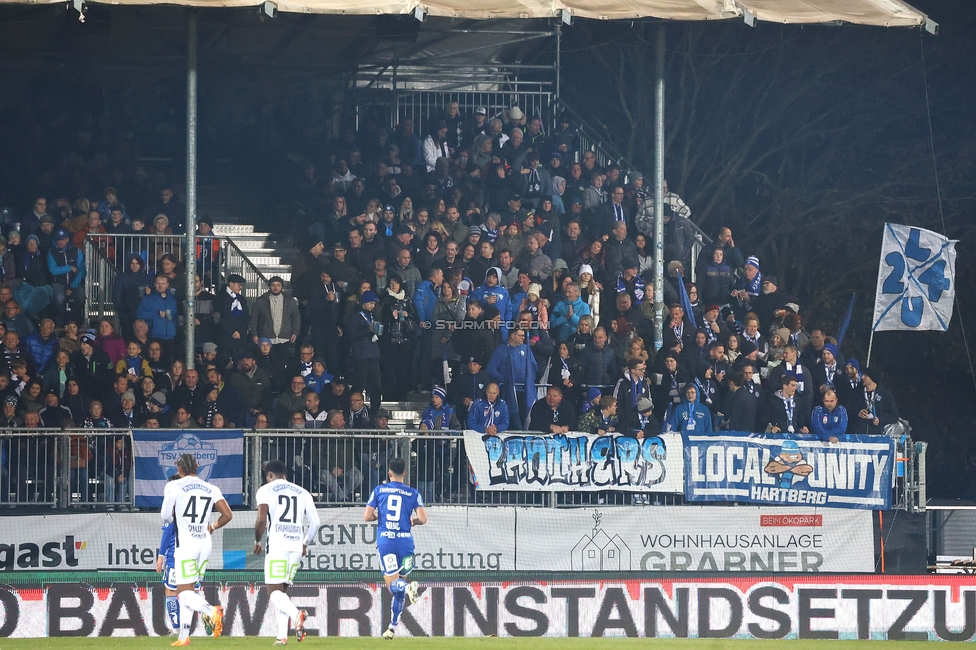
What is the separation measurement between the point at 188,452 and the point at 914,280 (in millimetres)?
10595

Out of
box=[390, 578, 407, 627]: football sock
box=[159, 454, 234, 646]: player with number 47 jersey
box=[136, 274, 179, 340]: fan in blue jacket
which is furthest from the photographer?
box=[136, 274, 179, 340]: fan in blue jacket

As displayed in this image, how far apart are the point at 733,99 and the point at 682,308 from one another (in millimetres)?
15740

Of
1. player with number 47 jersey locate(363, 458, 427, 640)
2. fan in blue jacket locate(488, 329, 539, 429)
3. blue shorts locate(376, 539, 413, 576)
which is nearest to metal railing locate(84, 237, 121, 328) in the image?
fan in blue jacket locate(488, 329, 539, 429)

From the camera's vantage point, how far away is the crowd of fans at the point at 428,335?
19047 millimetres

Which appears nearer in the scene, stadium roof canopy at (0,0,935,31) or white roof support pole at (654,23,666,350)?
stadium roof canopy at (0,0,935,31)

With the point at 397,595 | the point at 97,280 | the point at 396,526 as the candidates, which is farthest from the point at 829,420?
the point at 97,280

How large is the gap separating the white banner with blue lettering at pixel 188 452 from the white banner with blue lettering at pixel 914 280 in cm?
934

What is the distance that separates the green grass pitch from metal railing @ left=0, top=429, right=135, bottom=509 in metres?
3.04

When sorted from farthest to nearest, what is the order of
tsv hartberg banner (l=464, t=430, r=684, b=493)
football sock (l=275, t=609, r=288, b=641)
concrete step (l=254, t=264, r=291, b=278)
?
concrete step (l=254, t=264, r=291, b=278)
tsv hartberg banner (l=464, t=430, r=684, b=493)
football sock (l=275, t=609, r=288, b=641)

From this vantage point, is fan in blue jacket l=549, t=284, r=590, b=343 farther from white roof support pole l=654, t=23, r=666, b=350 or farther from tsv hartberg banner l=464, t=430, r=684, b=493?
tsv hartberg banner l=464, t=430, r=684, b=493

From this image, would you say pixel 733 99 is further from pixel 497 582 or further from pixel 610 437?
pixel 497 582

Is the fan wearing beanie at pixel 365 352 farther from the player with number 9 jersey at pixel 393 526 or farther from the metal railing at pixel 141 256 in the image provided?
the player with number 9 jersey at pixel 393 526

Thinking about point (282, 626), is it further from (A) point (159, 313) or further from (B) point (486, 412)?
(A) point (159, 313)

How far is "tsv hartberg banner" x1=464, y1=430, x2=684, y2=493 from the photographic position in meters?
19.0
